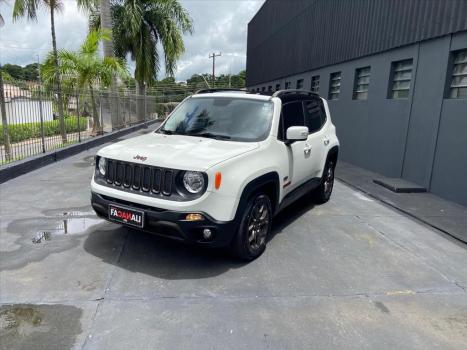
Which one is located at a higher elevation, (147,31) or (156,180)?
(147,31)

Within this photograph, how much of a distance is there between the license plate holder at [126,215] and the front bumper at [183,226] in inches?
1.8

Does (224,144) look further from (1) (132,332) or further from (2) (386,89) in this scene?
(2) (386,89)

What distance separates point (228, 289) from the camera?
3553mm

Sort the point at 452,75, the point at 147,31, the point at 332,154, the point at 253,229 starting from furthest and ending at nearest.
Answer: the point at 147,31 < the point at 452,75 < the point at 332,154 < the point at 253,229

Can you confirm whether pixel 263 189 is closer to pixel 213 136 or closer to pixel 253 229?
pixel 253 229

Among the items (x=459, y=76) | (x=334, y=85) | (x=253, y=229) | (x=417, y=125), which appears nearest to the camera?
(x=253, y=229)

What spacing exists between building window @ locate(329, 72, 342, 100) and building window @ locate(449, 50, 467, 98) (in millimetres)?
5503

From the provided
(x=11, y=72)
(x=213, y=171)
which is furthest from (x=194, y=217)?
(x=11, y=72)

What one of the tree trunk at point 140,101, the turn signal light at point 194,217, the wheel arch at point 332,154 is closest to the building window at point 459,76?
the wheel arch at point 332,154

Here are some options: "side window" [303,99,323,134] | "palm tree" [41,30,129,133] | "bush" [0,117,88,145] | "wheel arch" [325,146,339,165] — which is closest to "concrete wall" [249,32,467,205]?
"wheel arch" [325,146,339,165]

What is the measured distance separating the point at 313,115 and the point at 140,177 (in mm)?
3264

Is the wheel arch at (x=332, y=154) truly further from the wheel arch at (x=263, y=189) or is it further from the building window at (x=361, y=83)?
the building window at (x=361, y=83)

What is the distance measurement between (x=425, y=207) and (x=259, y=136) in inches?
154

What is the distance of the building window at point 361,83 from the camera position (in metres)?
10.8
